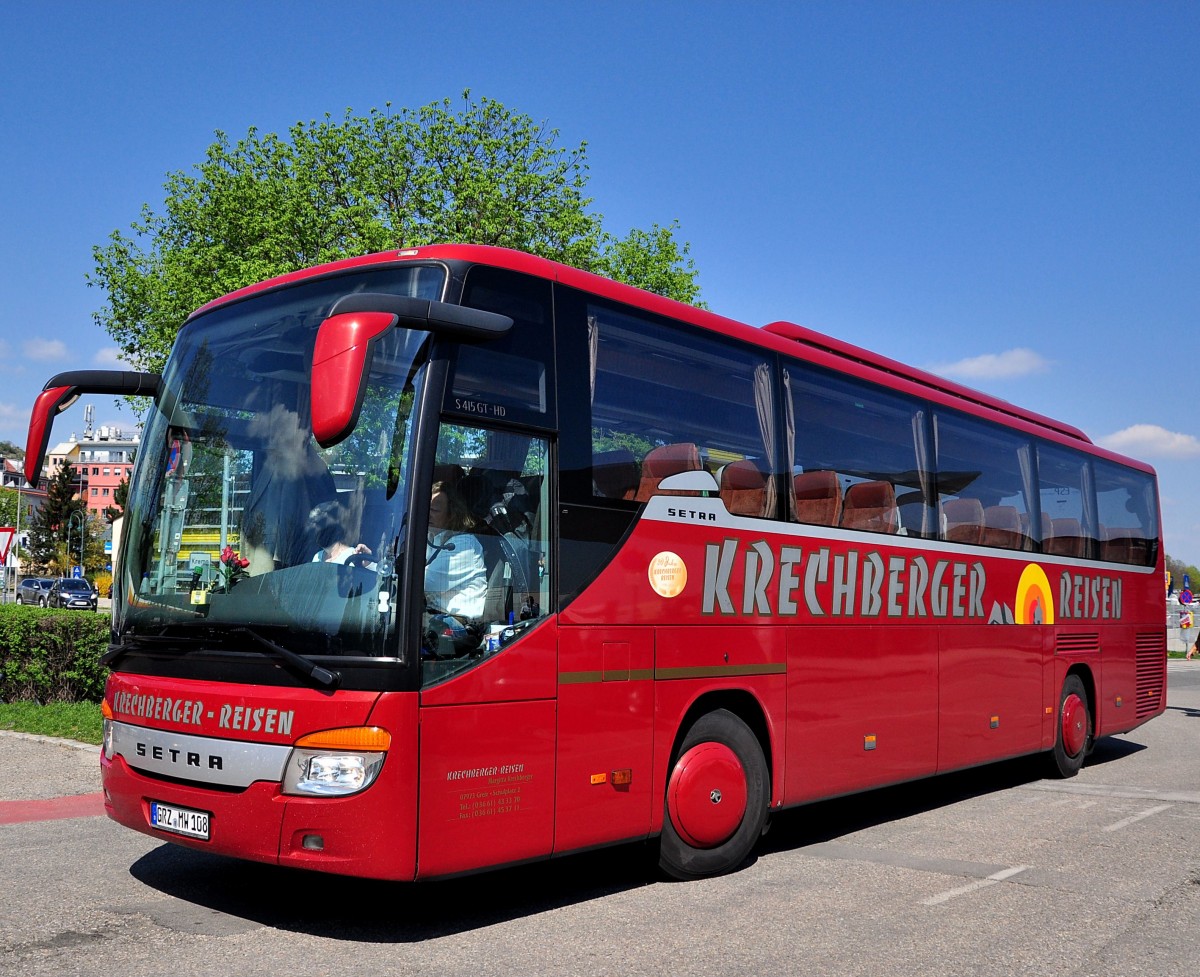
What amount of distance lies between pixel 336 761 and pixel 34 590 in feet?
226

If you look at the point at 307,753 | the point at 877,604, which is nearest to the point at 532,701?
the point at 307,753

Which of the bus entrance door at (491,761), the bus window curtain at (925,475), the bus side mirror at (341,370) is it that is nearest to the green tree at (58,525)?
the bus window curtain at (925,475)

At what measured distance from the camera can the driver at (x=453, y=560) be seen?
5754 mm

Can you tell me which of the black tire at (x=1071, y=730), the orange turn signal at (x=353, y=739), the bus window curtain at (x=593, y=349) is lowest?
the black tire at (x=1071, y=730)

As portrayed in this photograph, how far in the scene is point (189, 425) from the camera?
21.9 ft

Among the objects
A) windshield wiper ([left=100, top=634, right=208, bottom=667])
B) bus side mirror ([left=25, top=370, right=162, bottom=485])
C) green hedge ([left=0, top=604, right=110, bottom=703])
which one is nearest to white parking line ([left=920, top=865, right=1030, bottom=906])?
windshield wiper ([left=100, top=634, right=208, bottom=667])

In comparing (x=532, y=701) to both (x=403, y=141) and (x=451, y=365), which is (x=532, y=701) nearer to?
(x=451, y=365)

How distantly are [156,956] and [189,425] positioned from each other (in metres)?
→ 2.76

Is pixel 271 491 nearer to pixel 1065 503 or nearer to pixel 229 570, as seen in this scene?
pixel 229 570

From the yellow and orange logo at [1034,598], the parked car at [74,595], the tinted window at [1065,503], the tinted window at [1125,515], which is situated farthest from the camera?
the parked car at [74,595]

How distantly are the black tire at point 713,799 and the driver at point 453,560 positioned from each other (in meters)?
2.03

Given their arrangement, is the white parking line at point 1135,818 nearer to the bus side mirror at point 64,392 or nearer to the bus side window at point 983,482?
the bus side window at point 983,482

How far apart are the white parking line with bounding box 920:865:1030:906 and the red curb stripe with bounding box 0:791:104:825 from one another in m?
6.31

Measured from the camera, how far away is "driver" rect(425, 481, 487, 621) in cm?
575
